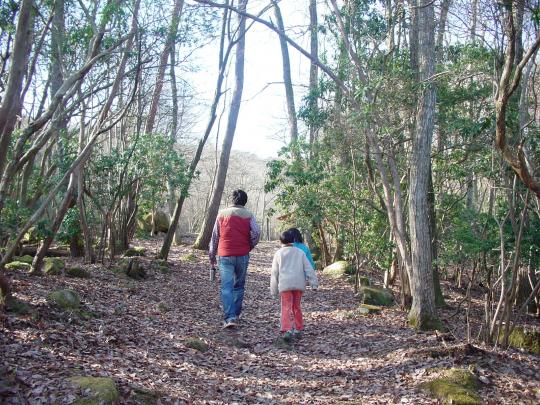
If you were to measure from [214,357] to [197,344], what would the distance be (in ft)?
1.05

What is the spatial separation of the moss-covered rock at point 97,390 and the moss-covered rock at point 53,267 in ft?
18.2

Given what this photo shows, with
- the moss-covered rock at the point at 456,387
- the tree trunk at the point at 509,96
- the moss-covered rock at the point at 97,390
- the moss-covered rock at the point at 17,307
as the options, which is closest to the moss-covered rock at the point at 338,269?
the moss-covered rock at the point at 456,387

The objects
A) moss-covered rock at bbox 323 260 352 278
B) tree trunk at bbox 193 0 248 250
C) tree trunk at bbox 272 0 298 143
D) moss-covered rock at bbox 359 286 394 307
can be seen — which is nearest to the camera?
moss-covered rock at bbox 359 286 394 307

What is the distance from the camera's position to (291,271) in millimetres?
7777

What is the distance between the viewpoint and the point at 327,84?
10.9 metres

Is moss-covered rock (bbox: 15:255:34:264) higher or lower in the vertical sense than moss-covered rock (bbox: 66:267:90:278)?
higher

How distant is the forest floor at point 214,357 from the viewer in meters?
4.88

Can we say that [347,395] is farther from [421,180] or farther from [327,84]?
[327,84]

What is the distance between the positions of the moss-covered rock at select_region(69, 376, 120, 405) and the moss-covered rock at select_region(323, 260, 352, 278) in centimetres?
1127

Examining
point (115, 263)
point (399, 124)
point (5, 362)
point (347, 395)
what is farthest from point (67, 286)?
point (399, 124)

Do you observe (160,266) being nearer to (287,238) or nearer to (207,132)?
(207,132)

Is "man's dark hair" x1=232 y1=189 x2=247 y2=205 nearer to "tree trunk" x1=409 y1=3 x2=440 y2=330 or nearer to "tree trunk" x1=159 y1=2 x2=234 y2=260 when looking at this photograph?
"tree trunk" x1=409 y1=3 x2=440 y2=330

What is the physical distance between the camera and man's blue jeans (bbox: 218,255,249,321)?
803 cm

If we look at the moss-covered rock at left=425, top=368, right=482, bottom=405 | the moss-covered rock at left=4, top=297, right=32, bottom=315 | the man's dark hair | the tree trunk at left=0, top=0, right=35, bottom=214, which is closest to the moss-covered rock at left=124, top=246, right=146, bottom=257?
the man's dark hair
